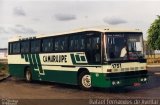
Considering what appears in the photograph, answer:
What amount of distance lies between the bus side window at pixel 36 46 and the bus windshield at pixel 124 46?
656cm

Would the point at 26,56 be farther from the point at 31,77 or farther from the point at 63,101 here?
the point at 63,101

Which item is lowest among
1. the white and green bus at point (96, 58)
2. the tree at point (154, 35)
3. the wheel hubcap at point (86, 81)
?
the wheel hubcap at point (86, 81)

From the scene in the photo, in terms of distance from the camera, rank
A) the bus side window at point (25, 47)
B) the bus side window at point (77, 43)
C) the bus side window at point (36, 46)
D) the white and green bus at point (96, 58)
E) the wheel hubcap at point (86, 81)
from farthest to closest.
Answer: the bus side window at point (25, 47) < the bus side window at point (36, 46) < the bus side window at point (77, 43) < the wheel hubcap at point (86, 81) < the white and green bus at point (96, 58)

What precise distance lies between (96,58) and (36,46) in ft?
21.6

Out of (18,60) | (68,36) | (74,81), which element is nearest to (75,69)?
(74,81)

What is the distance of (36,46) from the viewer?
22.0m

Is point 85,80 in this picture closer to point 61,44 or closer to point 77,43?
point 77,43

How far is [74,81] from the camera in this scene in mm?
18234

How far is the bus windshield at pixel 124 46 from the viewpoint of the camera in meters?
16.0

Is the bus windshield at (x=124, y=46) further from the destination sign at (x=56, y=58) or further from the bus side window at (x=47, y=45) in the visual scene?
the bus side window at (x=47, y=45)

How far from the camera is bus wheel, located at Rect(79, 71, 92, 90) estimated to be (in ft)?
56.3

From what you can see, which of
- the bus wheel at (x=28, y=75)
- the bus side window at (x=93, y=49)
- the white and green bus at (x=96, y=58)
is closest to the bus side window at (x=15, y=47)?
the bus wheel at (x=28, y=75)

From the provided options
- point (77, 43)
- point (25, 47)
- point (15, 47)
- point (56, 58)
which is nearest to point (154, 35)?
point (15, 47)

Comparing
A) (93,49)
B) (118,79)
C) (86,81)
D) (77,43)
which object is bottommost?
(86,81)
